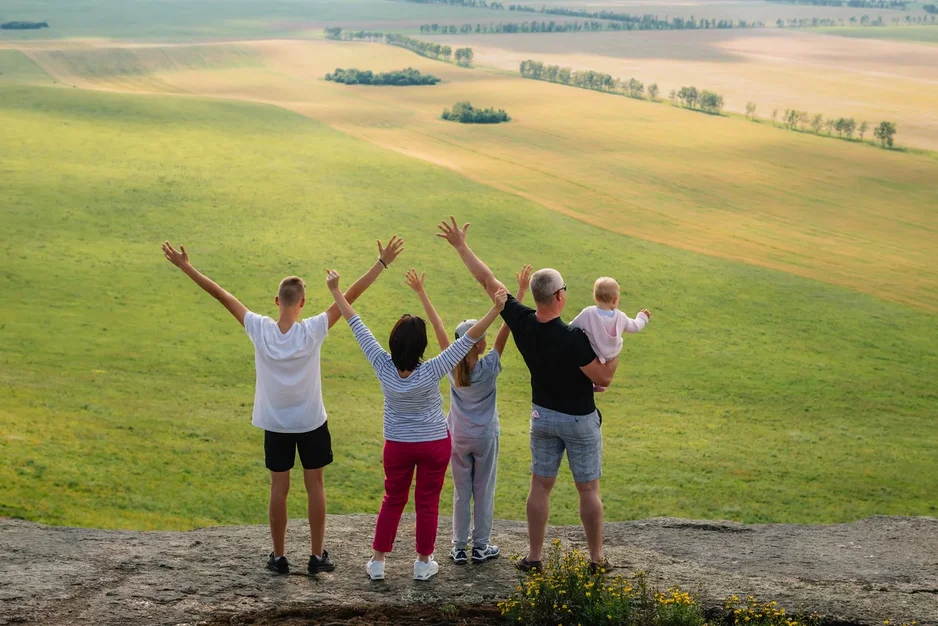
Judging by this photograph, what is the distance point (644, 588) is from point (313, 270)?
104ft

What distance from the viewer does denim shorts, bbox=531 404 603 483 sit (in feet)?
24.1

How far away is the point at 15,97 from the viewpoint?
189 feet

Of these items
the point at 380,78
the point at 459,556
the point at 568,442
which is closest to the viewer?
the point at 568,442

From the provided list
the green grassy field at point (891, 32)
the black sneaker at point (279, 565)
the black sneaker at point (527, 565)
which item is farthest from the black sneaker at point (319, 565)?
the green grassy field at point (891, 32)

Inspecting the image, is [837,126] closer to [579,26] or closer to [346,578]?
[346,578]

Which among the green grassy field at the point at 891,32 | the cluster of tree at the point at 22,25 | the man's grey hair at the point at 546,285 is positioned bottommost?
the man's grey hair at the point at 546,285

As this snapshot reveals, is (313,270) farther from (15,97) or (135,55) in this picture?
(135,55)

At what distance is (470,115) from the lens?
80312 mm

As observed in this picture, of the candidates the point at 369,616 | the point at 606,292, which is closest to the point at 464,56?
the point at 606,292

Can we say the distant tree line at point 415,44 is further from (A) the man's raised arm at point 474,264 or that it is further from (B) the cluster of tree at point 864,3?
(A) the man's raised arm at point 474,264

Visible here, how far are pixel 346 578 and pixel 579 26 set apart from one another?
16524 cm

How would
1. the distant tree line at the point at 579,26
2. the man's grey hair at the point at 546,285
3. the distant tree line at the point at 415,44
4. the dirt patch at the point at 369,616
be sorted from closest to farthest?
the dirt patch at the point at 369,616
the man's grey hair at the point at 546,285
the distant tree line at the point at 415,44
the distant tree line at the point at 579,26

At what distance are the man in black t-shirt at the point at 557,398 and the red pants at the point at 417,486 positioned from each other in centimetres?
78

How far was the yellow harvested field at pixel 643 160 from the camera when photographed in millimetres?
50000
